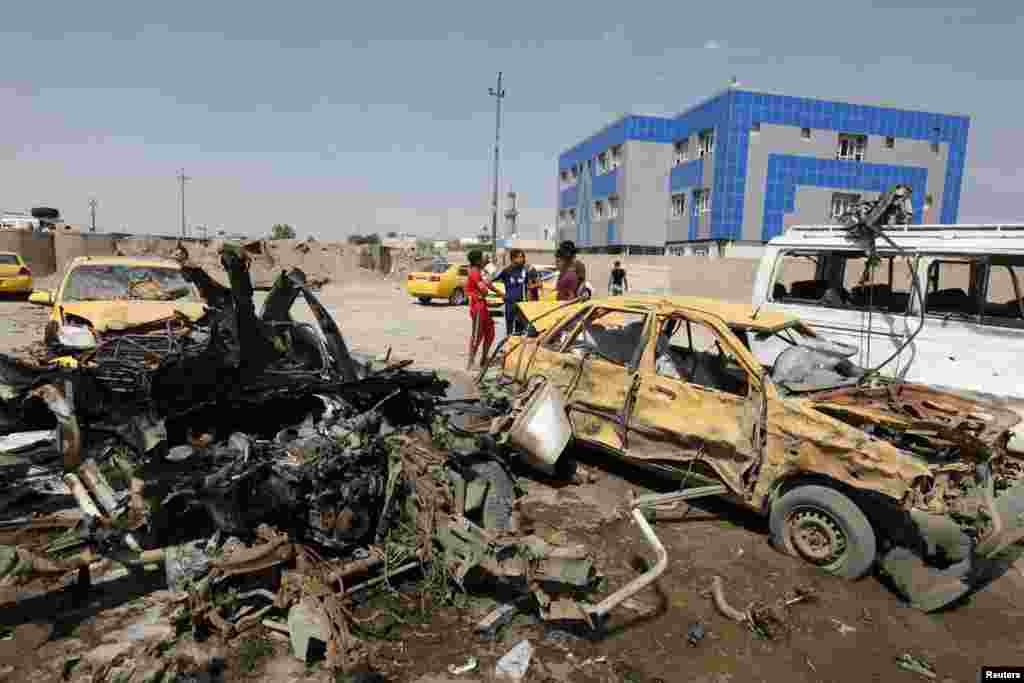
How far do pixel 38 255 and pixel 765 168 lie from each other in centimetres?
3419

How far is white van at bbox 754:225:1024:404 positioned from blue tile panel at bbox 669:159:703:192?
1156 inches

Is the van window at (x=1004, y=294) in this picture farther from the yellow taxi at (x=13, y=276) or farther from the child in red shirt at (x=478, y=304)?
the yellow taxi at (x=13, y=276)

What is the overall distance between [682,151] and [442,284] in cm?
2275

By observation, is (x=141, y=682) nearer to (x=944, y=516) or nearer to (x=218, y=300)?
(x=218, y=300)

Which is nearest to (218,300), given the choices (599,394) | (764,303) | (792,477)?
(599,394)

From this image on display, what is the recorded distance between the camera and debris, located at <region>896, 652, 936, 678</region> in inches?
120

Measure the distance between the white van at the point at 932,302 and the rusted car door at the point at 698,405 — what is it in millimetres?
547

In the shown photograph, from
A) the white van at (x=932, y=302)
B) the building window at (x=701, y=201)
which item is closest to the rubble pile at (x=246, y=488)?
the white van at (x=932, y=302)

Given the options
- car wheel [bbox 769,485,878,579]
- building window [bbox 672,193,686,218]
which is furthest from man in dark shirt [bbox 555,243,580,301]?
building window [bbox 672,193,686,218]

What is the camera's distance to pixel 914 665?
10.2 feet

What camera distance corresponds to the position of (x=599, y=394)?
499 centimetres

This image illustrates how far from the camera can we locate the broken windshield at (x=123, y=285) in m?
6.39

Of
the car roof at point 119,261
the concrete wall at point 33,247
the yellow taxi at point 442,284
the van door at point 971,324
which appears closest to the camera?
the van door at point 971,324

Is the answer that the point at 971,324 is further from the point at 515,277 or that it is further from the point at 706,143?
the point at 706,143
